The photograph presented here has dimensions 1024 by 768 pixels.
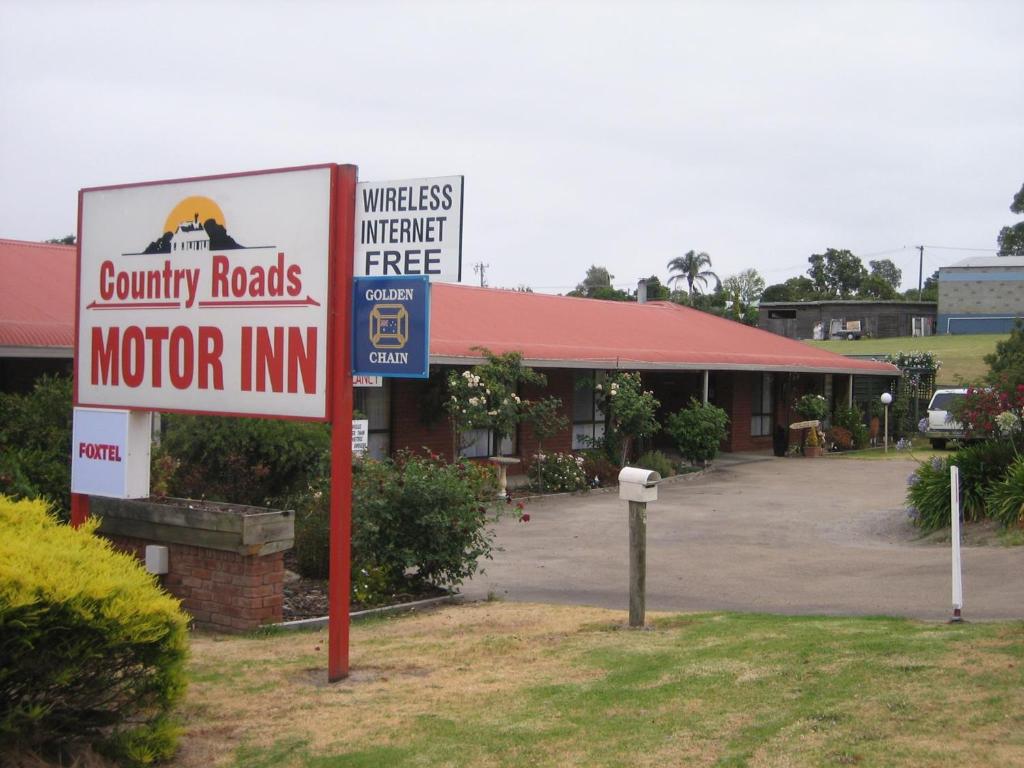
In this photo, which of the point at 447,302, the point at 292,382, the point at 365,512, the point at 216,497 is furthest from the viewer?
the point at 447,302

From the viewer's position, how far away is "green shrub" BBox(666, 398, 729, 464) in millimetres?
24750

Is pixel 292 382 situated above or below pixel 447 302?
below

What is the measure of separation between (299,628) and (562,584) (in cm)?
339

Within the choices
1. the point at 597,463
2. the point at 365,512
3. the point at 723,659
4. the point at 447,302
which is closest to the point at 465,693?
the point at 723,659

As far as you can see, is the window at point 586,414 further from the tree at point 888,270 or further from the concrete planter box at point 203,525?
the tree at point 888,270

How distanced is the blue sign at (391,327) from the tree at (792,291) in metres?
78.5

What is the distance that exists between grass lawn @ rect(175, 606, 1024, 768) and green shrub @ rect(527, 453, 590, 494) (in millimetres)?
12364

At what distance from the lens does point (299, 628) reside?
353 inches

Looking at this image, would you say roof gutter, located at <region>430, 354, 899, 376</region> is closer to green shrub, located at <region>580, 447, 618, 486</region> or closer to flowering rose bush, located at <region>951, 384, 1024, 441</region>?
green shrub, located at <region>580, 447, 618, 486</region>

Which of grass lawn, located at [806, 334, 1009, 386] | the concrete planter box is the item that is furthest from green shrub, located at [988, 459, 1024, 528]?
grass lawn, located at [806, 334, 1009, 386]

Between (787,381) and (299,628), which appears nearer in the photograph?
(299,628)

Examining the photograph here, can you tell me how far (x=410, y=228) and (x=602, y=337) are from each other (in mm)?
19040

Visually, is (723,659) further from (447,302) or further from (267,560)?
(447,302)

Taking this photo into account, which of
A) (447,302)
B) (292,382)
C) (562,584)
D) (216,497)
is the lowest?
(562,584)
